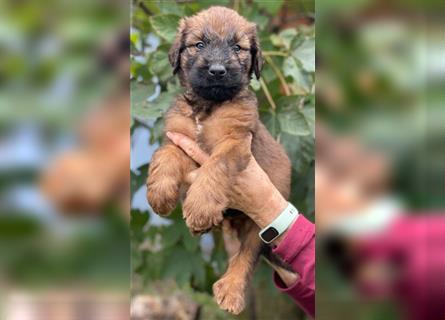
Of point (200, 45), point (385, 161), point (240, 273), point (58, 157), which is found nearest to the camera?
point (385, 161)

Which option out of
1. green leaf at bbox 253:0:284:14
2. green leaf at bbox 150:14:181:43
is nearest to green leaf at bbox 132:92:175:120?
green leaf at bbox 150:14:181:43

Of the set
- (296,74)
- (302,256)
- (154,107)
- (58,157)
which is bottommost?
(302,256)

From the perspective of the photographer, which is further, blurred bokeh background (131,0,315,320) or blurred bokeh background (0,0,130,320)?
blurred bokeh background (131,0,315,320)

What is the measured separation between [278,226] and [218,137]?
35cm

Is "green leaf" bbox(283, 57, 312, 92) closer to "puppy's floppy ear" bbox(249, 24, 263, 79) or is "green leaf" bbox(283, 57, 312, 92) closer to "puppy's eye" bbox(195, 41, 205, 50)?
"puppy's floppy ear" bbox(249, 24, 263, 79)

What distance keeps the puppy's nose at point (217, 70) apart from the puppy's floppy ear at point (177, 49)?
0.14 m

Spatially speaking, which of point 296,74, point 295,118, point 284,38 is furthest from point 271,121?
point 284,38

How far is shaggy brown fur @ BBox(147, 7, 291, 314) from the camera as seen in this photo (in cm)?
177

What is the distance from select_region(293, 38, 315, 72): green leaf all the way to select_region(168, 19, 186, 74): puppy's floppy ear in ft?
1.29

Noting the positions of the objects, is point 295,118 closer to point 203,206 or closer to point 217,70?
point 217,70

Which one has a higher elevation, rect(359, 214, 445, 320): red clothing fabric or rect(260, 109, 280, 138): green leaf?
rect(260, 109, 280, 138): green leaf

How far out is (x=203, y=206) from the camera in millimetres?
1746

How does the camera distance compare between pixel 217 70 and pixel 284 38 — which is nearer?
pixel 217 70

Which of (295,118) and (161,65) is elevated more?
(161,65)
